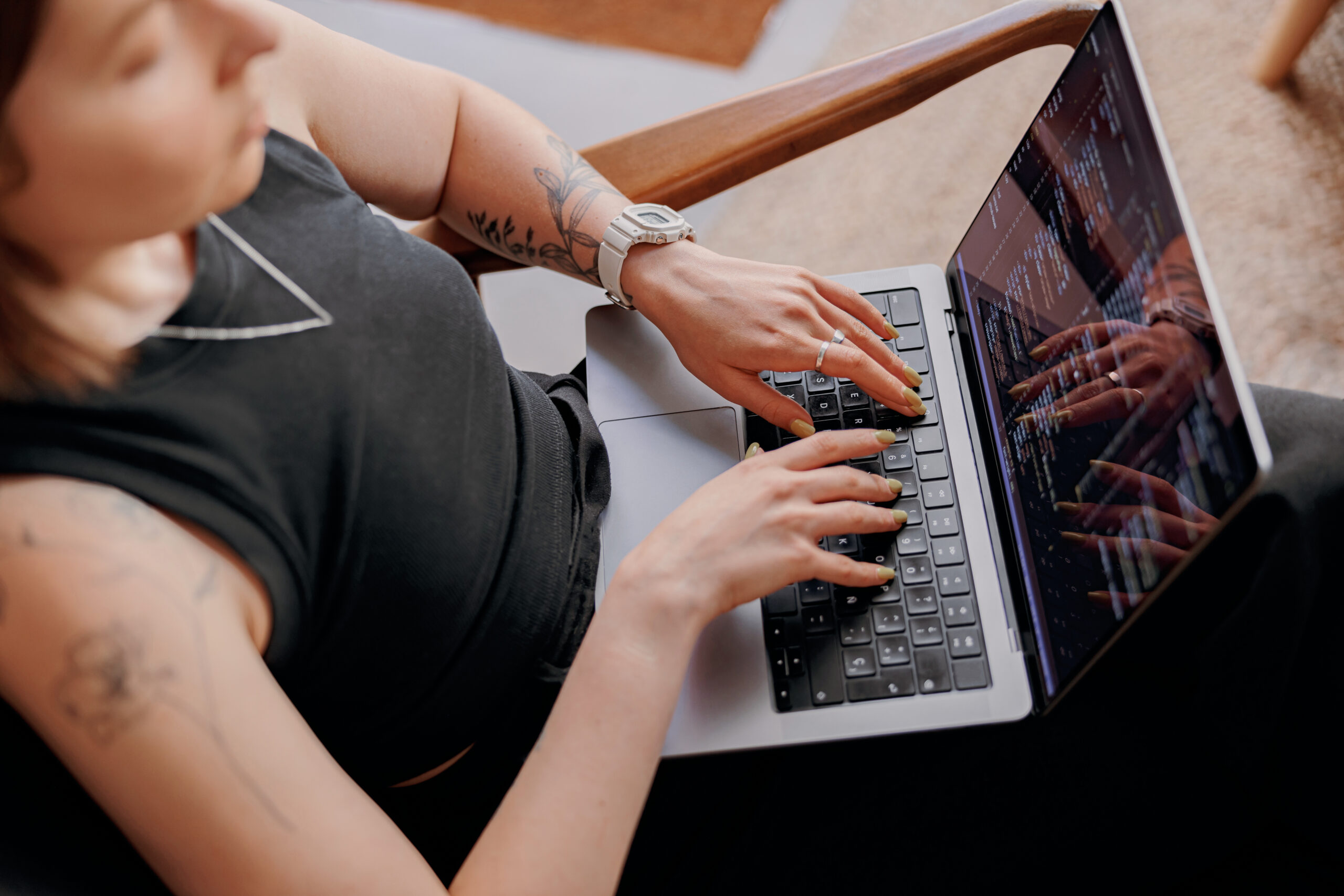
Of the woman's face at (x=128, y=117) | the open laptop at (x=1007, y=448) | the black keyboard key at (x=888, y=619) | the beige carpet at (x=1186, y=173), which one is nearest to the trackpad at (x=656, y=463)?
the open laptop at (x=1007, y=448)

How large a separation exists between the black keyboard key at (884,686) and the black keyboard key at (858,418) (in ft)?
0.79

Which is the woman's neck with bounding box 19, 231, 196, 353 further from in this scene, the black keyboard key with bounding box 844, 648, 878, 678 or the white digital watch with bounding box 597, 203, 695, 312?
the black keyboard key with bounding box 844, 648, 878, 678

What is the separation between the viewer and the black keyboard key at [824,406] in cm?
82

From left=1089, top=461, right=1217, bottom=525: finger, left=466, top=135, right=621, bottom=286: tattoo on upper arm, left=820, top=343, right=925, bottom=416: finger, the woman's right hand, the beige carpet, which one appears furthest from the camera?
the beige carpet

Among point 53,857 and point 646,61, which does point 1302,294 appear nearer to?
point 646,61

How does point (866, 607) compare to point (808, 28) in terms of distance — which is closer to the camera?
point (866, 607)

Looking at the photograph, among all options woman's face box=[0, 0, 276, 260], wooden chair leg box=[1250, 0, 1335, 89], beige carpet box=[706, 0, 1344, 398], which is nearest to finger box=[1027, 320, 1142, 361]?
woman's face box=[0, 0, 276, 260]

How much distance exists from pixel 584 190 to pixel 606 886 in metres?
0.66

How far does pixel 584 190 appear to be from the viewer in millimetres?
872

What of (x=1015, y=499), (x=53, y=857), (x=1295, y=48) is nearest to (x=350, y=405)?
(x=53, y=857)

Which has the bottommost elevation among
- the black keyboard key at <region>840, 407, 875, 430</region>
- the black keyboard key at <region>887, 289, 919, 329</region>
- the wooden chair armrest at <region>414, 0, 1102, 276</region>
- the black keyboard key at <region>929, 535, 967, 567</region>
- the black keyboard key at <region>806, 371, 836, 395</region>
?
the black keyboard key at <region>929, 535, 967, 567</region>

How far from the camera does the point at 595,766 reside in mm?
609

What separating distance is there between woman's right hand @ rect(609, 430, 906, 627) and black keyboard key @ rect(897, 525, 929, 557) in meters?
0.02

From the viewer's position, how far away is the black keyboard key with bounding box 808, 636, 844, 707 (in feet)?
2.30
